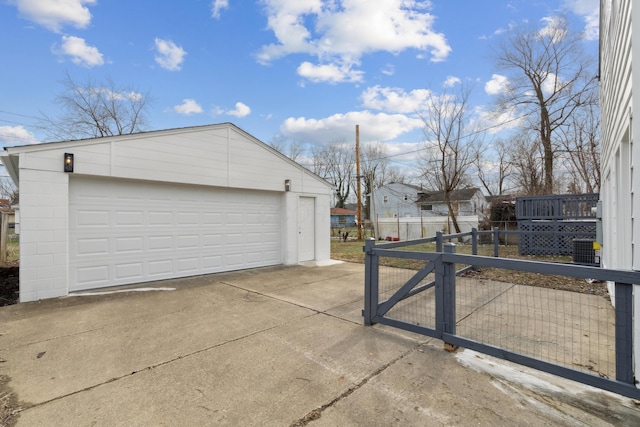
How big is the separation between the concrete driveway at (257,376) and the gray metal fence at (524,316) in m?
0.19

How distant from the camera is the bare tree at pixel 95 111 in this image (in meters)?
15.4

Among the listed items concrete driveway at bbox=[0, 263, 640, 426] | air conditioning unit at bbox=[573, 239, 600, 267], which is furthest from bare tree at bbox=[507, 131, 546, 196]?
concrete driveway at bbox=[0, 263, 640, 426]

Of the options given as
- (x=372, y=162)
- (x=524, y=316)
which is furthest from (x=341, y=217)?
(x=524, y=316)

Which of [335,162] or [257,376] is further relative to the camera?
[335,162]

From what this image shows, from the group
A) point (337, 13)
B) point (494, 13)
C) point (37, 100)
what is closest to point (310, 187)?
point (337, 13)

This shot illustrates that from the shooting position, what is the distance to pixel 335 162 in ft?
120

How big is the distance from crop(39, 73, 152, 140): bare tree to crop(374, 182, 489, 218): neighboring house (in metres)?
23.8

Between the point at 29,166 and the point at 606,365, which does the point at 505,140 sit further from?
the point at 29,166

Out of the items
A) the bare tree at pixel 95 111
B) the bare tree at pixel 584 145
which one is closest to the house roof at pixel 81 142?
the bare tree at pixel 95 111

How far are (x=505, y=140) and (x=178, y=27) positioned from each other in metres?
21.1

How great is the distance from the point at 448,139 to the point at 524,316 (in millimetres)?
12136

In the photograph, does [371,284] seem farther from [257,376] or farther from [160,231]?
[160,231]

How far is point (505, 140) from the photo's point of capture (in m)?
20.7

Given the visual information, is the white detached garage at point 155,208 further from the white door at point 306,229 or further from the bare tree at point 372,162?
the bare tree at point 372,162
